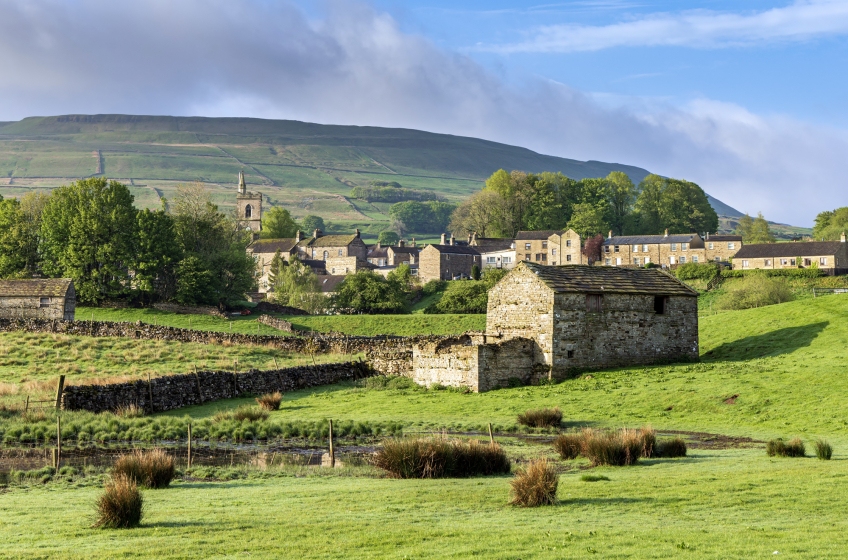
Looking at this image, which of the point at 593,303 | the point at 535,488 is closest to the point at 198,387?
the point at 593,303

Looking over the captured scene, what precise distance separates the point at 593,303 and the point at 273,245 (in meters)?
111

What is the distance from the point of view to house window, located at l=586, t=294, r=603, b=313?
150 ft

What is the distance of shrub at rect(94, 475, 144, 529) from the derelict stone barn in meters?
27.1

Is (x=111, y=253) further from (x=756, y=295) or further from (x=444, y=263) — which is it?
Result: (x=444, y=263)

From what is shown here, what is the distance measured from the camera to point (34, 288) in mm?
76688

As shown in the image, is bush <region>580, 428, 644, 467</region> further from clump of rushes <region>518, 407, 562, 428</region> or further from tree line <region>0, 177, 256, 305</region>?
tree line <region>0, 177, 256, 305</region>

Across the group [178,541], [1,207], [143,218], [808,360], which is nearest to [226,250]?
[143,218]

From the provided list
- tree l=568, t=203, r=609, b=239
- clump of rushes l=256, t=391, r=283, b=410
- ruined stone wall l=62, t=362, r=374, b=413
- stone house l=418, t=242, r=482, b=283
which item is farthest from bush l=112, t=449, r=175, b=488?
tree l=568, t=203, r=609, b=239

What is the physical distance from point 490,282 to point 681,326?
2044 inches

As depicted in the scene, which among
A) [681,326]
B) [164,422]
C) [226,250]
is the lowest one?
[164,422]

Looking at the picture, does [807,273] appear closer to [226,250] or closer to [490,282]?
[490,282]

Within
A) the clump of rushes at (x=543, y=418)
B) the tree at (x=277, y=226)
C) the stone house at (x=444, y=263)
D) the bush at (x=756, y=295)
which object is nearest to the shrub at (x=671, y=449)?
the clump of rushes at (x=543, y=418)

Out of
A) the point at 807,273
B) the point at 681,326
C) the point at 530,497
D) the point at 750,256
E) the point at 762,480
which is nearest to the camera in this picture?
the point at 530,497

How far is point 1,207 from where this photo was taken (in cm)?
9538
